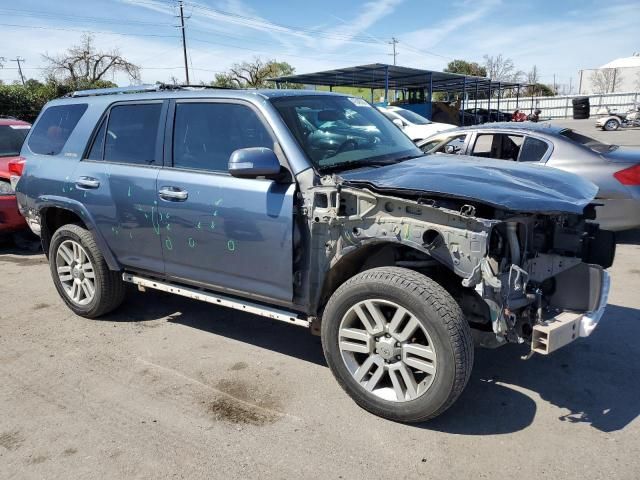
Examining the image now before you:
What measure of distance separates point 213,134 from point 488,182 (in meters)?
1.96

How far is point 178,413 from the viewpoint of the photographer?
3.40 m

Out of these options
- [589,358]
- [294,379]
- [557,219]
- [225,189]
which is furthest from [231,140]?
[589,358]

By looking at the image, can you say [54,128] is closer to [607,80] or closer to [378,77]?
[378,77]

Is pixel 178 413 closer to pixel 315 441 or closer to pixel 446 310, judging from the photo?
pixel 315 441

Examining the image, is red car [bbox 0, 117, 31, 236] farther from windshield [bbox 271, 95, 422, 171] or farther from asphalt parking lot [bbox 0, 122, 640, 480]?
windshield [bbox 271, 95, 422, 171]

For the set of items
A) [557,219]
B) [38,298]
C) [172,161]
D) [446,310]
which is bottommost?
[38,298]

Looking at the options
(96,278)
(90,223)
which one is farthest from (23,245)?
(90,223)

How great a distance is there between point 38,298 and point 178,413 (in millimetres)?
3186

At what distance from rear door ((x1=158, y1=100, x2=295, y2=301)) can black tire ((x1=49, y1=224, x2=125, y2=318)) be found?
0.86 meters

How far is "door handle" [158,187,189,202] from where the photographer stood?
12.8 ft

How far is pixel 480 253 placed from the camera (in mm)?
2801

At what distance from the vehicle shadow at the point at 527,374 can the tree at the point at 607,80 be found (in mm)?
79896

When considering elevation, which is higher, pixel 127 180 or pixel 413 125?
pixel 413 125

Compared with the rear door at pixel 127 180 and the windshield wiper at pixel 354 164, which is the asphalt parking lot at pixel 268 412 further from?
the windshield wiper at pixel 354 164
